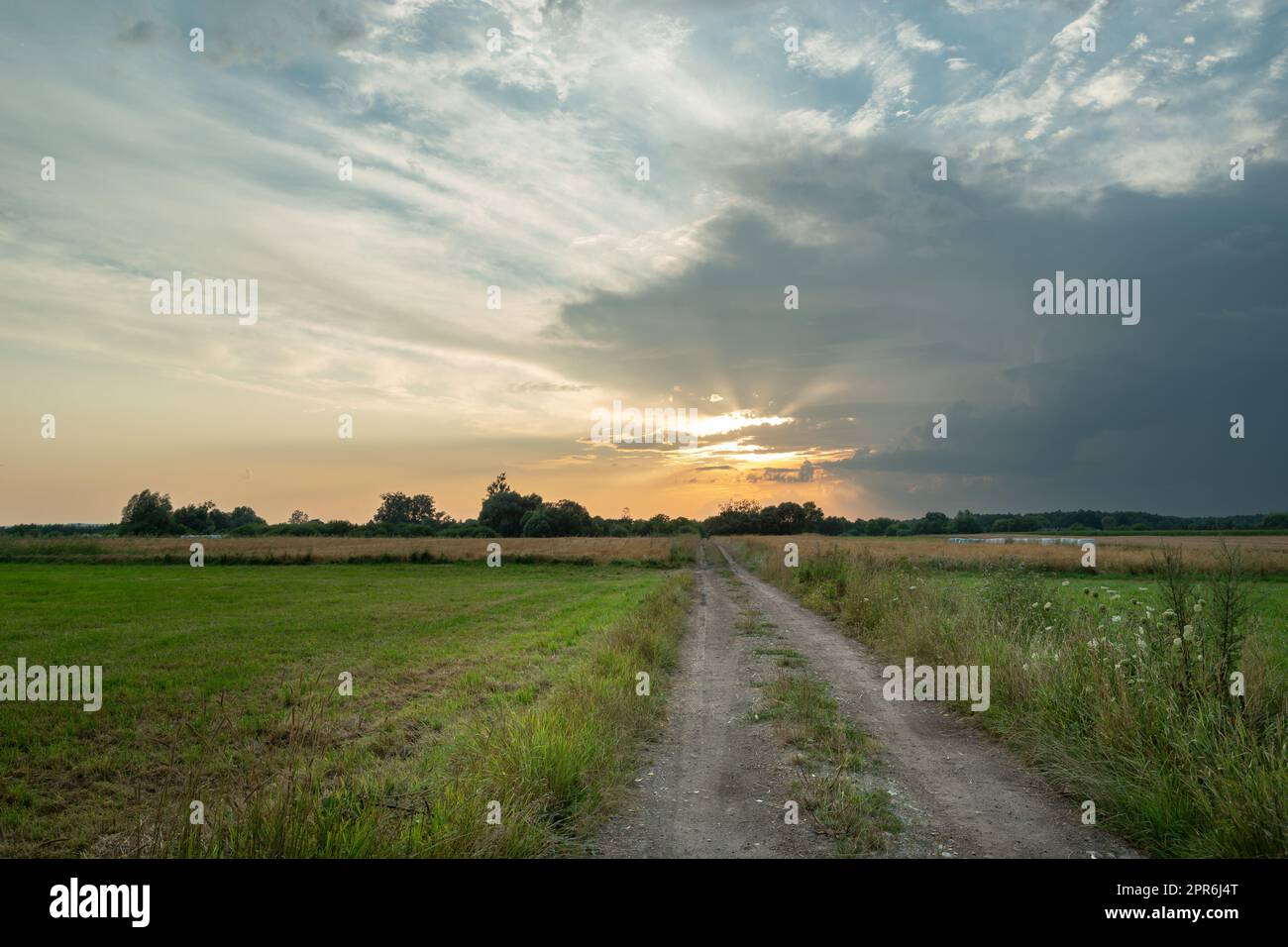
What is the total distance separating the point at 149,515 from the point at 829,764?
12121cm

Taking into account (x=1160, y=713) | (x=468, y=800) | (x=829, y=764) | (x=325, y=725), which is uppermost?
(x=1160, y=713)

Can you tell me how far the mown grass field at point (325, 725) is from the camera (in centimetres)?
468

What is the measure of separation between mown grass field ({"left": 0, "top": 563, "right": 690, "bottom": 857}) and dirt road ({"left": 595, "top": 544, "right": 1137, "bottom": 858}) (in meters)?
0.56

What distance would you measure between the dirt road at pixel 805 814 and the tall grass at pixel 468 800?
1.36ft

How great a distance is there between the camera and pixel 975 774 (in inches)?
271

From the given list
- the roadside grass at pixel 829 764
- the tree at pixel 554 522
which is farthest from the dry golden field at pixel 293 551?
the tree at pixel 554 522

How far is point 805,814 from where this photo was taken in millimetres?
5844

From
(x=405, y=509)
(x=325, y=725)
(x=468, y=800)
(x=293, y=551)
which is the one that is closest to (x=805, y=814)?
(x=468, y=800)

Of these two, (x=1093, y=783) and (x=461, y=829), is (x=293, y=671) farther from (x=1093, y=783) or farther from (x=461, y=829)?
(x=1093, y=783)

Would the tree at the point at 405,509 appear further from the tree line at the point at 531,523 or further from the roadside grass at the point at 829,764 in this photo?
the roadside grass at the point at 829,764

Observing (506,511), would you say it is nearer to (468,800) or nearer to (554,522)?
(554,522)

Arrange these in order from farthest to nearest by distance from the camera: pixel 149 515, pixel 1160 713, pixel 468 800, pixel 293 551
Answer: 1. pixel 149 515
2. pixel 293 551
3. pixel 1160 713
4. pixel 468 800

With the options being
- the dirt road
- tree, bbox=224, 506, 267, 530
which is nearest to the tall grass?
the dirt road

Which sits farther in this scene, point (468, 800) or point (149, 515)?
point (149, 515)
